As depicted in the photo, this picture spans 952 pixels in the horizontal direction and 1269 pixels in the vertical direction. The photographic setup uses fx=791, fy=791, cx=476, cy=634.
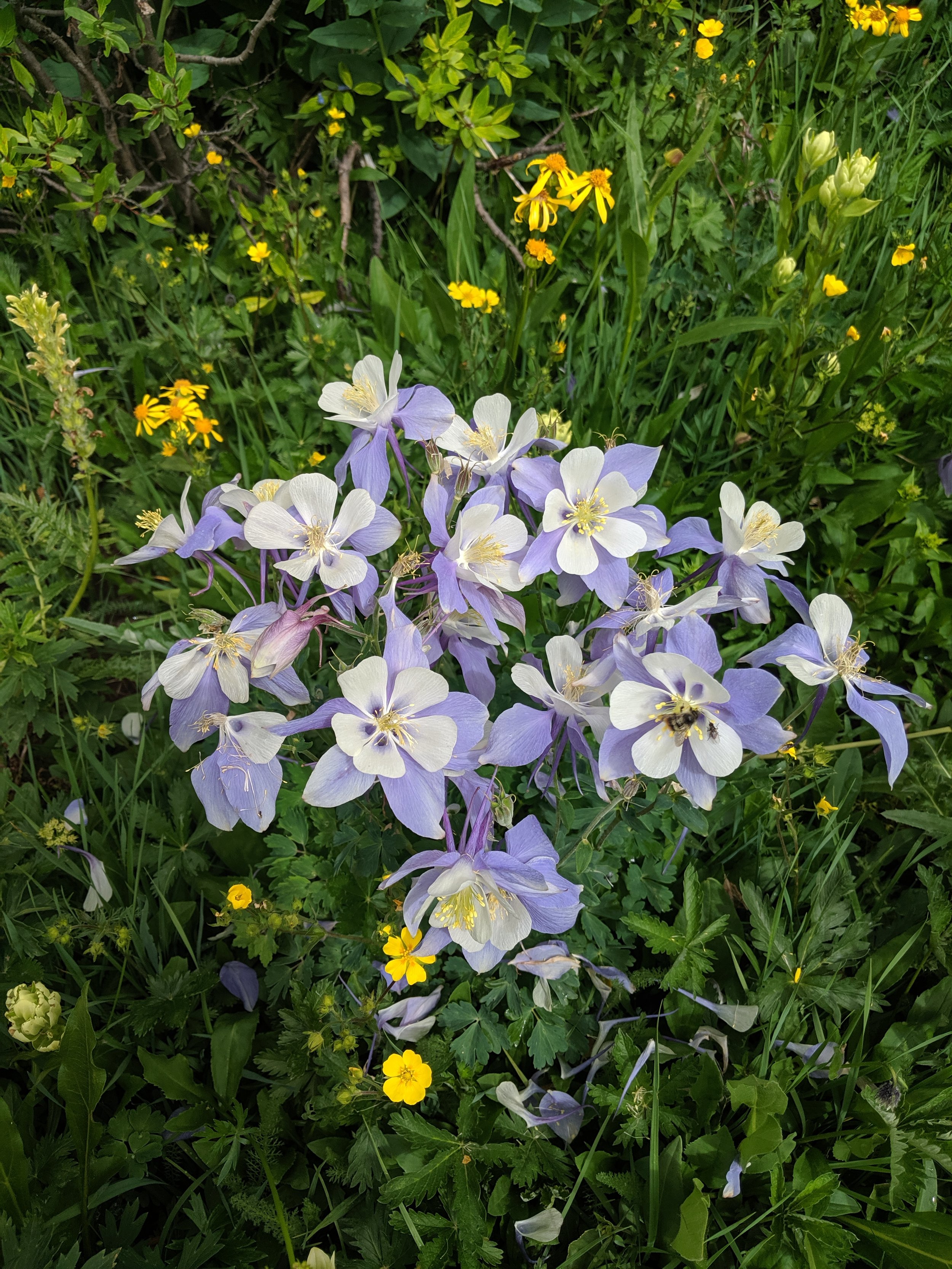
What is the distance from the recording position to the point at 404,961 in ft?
4.41

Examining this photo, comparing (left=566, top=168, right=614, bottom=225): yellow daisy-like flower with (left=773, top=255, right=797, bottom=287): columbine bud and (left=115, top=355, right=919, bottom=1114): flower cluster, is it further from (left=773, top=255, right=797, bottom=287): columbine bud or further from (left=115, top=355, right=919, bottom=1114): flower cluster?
(left=115, top=355, right=919, bottom=1114): flower cluster

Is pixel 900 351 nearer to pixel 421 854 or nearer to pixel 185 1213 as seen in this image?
pixel 421 854

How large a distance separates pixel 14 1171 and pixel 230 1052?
383 mm

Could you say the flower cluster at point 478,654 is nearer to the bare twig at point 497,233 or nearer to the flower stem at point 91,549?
the flower stem at point 91,549

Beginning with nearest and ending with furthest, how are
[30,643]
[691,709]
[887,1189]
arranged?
[691,709] < [887,1189] < [30,643]

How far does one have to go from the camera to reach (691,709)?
992 mm

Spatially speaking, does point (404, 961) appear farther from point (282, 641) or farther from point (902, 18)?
point (902, 18)

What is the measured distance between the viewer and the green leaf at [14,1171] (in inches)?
51.9

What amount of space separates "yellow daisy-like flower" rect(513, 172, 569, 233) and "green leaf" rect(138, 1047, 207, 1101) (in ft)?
6.82

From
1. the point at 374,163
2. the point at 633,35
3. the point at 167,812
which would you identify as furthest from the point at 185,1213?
the point at 633,35

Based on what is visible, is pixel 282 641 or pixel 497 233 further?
pixel 497 233

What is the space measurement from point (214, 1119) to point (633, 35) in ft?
12.1

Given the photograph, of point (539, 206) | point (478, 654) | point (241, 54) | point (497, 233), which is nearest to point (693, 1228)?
point (478, 654)

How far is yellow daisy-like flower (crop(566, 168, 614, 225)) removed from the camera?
2.17 meters
